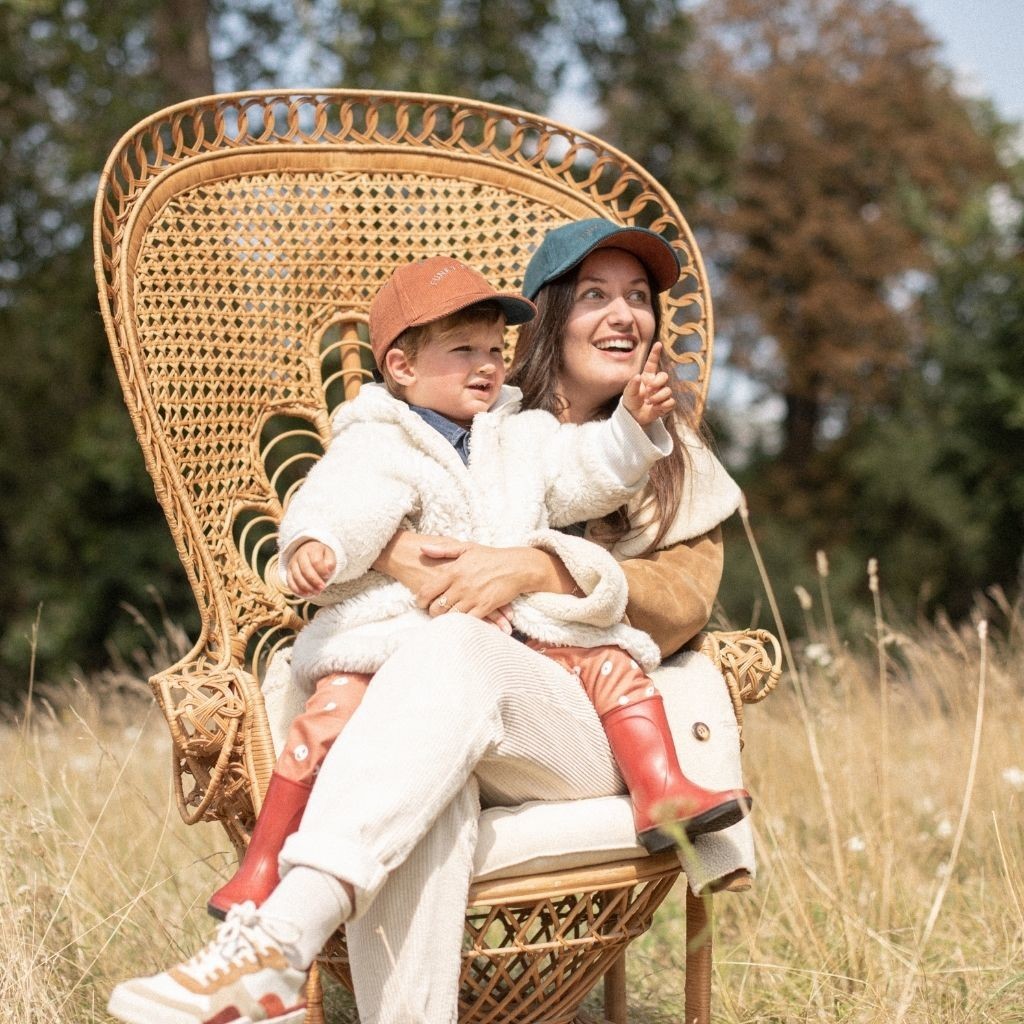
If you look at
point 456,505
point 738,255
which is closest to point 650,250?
point 456,505

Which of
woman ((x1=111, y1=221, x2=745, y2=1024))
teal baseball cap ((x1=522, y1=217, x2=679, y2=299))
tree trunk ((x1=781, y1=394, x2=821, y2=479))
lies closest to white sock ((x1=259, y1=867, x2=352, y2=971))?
woman ((x1=111, y1=221, x2=745, y2=1024))

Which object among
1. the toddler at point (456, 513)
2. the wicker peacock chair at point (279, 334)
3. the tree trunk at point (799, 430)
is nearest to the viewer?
the toddler at point (456, 513)

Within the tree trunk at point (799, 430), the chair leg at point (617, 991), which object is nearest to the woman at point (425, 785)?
the chair leg at point (617, 991)

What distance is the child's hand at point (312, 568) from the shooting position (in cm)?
209

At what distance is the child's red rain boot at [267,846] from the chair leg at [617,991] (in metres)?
0.96

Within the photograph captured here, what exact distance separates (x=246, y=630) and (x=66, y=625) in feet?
20.6

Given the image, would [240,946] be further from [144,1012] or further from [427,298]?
[427,298]

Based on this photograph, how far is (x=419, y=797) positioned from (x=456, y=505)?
2.19 ft

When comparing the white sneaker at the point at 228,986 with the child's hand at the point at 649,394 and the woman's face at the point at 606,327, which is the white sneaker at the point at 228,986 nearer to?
the child's hand at the point at 649,394

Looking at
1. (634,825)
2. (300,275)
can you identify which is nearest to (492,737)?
(634,825)

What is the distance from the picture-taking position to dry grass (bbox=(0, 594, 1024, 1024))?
8.00ft

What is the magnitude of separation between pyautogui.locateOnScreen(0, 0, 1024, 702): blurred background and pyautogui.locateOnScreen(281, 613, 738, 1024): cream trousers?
106 cm

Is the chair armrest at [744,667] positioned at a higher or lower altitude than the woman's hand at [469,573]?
lower

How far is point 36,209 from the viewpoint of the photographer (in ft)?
31.5
